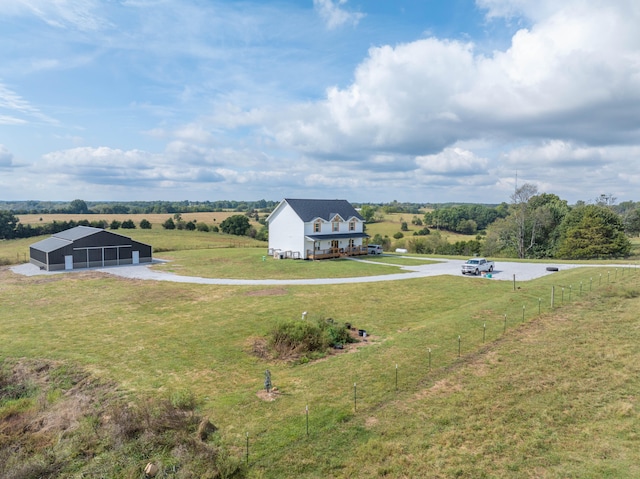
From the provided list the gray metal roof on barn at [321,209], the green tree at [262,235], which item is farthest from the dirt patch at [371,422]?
the green tree at [262,235]

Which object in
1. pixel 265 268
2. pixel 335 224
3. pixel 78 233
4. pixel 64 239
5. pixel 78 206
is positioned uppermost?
pixel 78 206

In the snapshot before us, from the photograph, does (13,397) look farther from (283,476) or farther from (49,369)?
(283,476)

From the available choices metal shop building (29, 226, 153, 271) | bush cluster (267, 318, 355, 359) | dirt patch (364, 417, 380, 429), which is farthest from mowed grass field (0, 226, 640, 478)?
metal shop building (29, 226, 153, 271)

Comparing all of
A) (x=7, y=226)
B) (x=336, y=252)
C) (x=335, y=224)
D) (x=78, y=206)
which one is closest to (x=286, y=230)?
(x=335, y=224)

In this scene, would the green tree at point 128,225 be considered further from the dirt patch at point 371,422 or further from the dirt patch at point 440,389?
the dirt patch at point 371,422

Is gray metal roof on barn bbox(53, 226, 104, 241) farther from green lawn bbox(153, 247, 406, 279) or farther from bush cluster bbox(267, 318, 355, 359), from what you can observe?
bush cluster bbox(267, 318, 355, 359)

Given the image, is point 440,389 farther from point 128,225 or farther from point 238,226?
point 128,225
